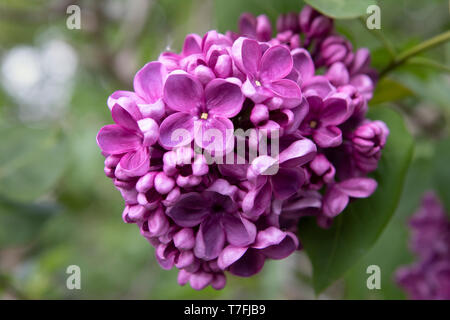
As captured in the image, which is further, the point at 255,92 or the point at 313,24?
the point at 313,24

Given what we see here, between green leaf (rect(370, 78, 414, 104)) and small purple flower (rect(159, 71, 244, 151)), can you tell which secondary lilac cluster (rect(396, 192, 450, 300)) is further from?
small purple flower (rect(159, 71, 244, 151))

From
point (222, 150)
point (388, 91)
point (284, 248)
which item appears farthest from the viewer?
point (388, 91)

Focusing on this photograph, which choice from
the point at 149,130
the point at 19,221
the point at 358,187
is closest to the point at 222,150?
the point at 149,130

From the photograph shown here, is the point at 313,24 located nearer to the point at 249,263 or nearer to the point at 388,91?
the point at 388,91

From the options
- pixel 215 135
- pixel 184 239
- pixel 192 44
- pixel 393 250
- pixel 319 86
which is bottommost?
pixel 393 250

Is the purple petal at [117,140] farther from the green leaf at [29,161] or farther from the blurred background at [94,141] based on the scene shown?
the green leaf at [29,161]

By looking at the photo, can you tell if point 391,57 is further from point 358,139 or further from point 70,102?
point 70,102
